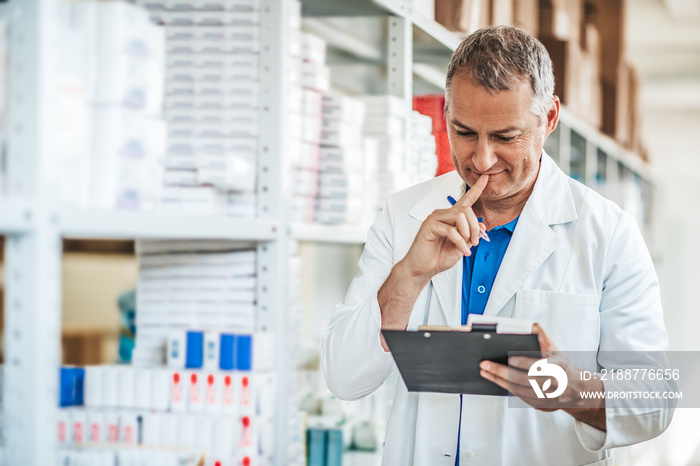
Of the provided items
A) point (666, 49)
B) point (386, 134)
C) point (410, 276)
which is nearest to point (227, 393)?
point (410, 276)

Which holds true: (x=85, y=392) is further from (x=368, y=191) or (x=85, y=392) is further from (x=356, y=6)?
(x=356, y=6)

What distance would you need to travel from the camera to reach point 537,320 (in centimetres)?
175

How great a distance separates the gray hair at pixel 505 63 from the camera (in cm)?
167

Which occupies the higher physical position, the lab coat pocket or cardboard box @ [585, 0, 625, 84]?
cardboard box @ [585, 0, 625, 84]

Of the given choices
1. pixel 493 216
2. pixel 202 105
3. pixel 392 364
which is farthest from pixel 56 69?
pixel 493 216

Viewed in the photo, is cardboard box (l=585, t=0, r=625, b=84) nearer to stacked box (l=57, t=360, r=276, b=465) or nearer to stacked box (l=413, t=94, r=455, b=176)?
stacked box (l=413, t=94, r=455, b=176)

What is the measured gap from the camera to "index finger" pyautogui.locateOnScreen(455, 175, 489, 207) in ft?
5.52

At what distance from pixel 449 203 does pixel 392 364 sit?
1.50ft

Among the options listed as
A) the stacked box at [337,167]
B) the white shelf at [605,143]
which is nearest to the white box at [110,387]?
the stacked box at [337,167]

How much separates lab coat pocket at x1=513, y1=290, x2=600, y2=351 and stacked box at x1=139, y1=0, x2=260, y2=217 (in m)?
0.70

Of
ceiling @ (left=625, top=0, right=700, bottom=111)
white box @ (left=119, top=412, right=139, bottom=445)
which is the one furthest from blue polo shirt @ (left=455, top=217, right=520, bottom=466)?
ceiling @ (left=625, top=0, right=700, bottom=111)

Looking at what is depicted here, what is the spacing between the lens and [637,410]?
1.59 metres

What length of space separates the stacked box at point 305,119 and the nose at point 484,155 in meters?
0.54

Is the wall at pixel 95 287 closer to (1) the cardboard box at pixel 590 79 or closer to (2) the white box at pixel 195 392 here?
(1) the cardboard box at pixel 590 79
